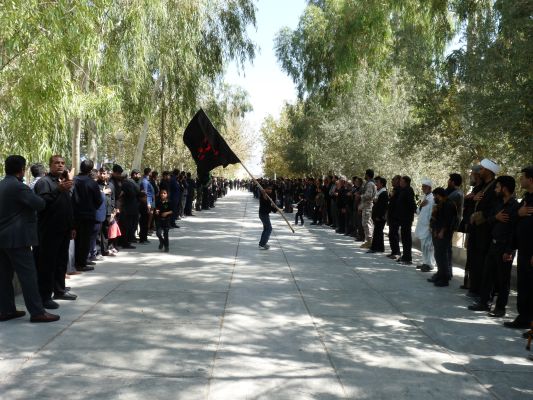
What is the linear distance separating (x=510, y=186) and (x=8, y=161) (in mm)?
5974

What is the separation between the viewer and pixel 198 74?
23219mm

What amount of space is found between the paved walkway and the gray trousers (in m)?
0.24

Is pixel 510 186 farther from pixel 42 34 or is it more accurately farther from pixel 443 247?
pixel 42 34

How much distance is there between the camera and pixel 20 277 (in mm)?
6137

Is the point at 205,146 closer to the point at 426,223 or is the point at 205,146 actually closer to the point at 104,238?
the point at 104,238

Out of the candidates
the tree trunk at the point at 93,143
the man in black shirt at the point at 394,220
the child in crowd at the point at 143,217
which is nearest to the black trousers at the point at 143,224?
the child in crowd at the point at 143,217

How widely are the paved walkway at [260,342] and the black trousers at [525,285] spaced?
38cm

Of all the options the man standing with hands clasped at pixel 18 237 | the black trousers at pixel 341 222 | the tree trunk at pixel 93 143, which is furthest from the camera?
the tree trunk at pixel 93 143

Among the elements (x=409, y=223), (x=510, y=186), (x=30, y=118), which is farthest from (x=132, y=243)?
(x=510, y=186)

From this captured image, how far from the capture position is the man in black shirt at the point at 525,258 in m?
6.53

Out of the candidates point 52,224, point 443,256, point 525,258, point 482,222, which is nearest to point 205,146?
point 52,224

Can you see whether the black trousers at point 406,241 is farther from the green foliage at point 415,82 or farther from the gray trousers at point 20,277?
the gray trousers at point 20,277

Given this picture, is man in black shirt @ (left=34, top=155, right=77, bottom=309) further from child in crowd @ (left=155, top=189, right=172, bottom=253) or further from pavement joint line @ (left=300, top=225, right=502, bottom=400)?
child in crowd @ (left=155, top=189, right=172, bottom=253)

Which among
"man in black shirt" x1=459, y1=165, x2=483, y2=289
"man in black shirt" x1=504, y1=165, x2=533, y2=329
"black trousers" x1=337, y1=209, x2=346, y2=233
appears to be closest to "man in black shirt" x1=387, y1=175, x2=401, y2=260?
"man in black shirt" x1=459, y1=165, x2=483, y2=289
